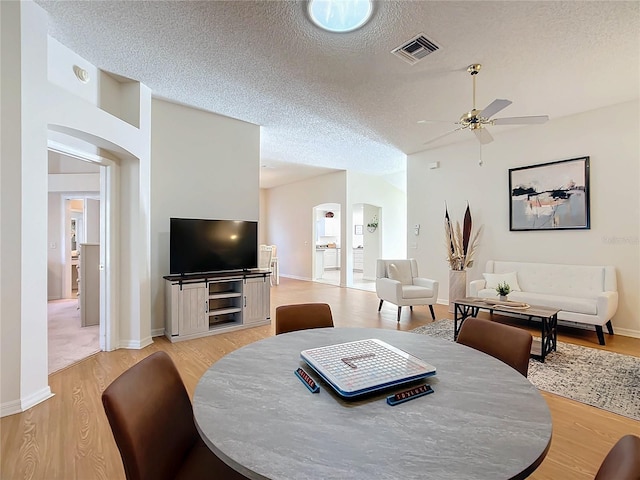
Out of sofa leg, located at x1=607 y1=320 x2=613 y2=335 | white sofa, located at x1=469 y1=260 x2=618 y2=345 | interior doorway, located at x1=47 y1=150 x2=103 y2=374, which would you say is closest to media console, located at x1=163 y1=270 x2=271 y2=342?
interior doorway, located at x1=47 y1=150 x2=103 y2=374

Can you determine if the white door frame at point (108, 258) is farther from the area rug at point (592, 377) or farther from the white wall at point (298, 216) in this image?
the white wall at point (298, 216)

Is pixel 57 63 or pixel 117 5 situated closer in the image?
pixel 117 5

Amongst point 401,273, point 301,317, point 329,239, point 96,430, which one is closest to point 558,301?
point 401,273

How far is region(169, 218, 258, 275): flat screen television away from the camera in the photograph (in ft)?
12.8

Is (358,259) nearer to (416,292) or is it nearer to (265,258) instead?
(265,258)

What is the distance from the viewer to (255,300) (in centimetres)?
443

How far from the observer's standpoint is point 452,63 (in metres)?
3.03

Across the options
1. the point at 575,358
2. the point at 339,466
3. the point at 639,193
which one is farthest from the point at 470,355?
the point at 639,193

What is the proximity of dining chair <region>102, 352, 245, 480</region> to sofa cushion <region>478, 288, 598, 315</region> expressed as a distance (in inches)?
169

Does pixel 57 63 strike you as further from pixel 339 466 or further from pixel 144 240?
pixel 339 466

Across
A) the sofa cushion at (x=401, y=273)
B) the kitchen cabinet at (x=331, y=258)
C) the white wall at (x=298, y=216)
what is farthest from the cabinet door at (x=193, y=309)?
the kitchen cabinet at (x=331, y=258)

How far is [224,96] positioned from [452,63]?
2.57 meters

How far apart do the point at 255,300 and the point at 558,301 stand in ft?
12.9

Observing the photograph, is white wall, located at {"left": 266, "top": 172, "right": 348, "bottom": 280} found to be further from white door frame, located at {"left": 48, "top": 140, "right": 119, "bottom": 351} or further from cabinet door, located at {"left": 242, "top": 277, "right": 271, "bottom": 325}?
white door frame, located at {"left": 48, "top": 140, "right": 119, "bottom": 351}
